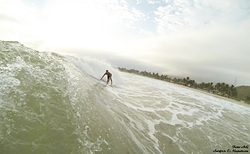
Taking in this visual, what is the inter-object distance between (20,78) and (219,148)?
27.5 ft

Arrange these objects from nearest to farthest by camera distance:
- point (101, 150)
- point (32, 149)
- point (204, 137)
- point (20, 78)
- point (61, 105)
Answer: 1. point (32, 149)
2. point (101, 150)
3. point (61, 105)
4. point (20, 78)
5. point (204, 137)

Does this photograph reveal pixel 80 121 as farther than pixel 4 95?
Yes

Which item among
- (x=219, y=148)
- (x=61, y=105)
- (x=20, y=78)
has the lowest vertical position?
(x=219, y=148)

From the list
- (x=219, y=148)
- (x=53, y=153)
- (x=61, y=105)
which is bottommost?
(x=219, y=148)

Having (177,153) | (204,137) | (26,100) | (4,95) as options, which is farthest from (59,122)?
(204,137)

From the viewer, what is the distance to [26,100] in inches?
168

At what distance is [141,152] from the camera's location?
4469mm

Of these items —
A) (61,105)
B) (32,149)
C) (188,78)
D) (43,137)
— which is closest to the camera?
(32,149)

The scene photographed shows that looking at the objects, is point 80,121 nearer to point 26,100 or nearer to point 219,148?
point 26,100

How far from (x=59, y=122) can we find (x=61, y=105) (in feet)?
3.05

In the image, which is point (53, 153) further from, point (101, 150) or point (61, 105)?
point (61, 105)

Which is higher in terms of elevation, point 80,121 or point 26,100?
point 26,100

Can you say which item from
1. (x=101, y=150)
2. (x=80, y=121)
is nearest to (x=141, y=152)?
(x=101, y=150)

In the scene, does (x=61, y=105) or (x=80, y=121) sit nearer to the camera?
(x=80, y=121)
